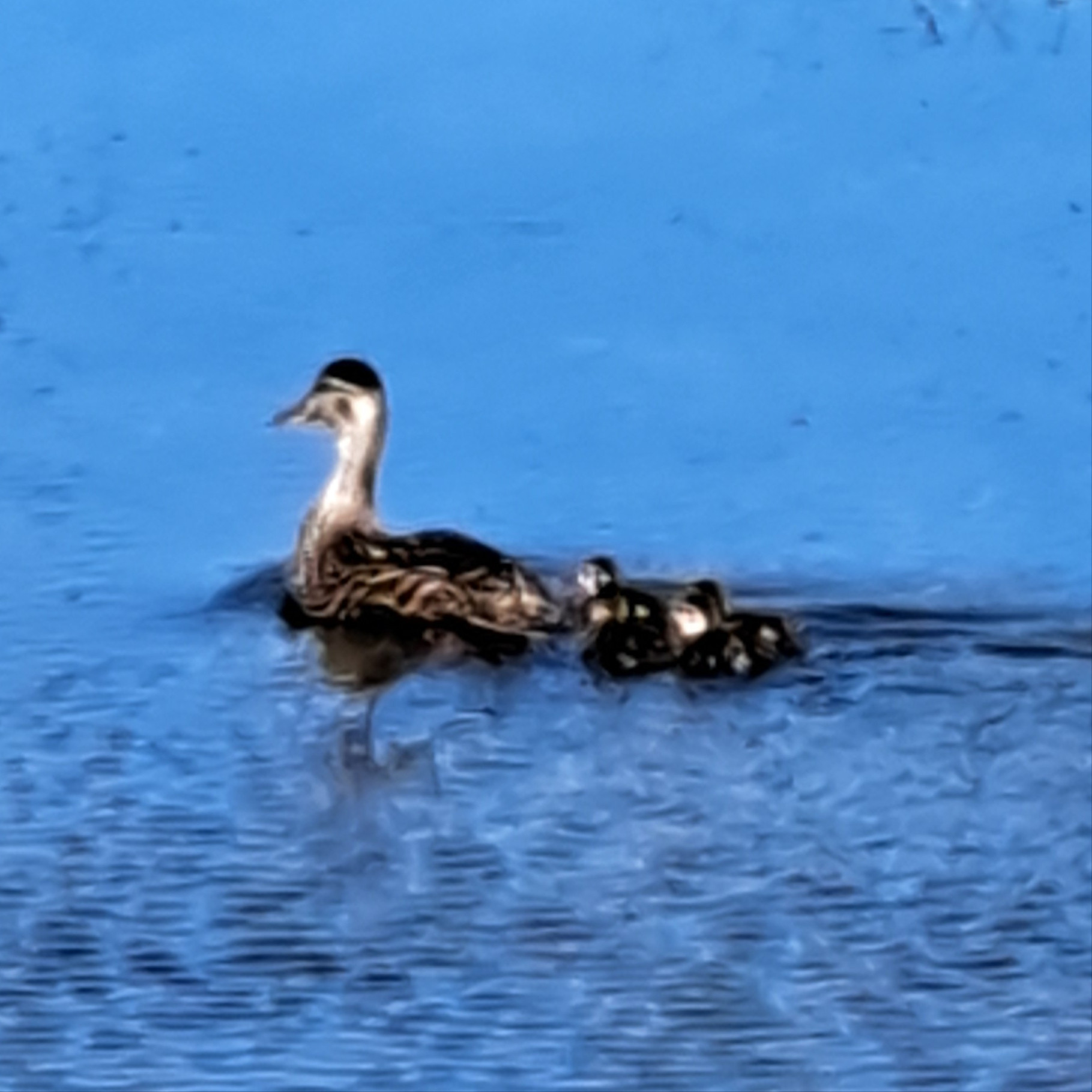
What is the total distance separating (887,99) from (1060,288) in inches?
8.6

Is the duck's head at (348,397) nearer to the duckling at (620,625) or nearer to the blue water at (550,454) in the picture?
the blue water at (550,454)

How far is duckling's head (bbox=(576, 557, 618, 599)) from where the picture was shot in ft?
10.6

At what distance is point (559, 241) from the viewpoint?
3.28 metres

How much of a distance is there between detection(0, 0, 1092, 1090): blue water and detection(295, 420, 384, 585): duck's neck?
0.6 inches

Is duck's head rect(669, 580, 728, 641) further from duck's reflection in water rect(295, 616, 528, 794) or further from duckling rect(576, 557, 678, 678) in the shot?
duck's reflection in water rect(295, 616, 528, 794)

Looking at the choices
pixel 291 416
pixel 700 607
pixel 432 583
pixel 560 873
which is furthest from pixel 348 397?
pixel 560 873

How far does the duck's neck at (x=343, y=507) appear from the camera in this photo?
330 centimetres

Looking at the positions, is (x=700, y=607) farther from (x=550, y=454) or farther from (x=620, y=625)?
(x=550, y=454)

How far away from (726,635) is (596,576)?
13 cm

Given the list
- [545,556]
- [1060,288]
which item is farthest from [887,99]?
[545,556]

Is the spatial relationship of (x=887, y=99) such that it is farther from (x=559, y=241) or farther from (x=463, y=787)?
(x=463, y=787)

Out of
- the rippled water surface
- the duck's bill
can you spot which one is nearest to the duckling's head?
the rippled water surface

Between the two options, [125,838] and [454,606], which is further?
[454,606]

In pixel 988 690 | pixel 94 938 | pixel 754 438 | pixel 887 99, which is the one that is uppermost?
pixel 887 99
